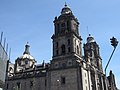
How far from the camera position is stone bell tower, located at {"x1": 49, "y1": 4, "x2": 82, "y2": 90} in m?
51.8

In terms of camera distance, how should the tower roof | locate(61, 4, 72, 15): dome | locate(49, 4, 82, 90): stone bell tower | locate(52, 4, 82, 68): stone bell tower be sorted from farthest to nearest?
the tower roof
locate(61, 4, 72, 15): dome
locate(52, 4, 82, 68): stone bell tower
locate(49, 4, 82, 90): stone bell tower

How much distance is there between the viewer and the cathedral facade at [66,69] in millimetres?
51875

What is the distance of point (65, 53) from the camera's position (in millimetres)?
55000

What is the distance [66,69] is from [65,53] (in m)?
4.43

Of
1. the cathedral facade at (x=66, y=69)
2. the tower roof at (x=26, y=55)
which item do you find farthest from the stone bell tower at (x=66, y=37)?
the tower roof at (x=26, y=55)

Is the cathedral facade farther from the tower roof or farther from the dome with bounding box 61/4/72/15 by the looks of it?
the tower roof

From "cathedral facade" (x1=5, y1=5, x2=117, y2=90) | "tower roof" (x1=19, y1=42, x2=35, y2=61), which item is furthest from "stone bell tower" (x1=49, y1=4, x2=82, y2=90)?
"tower roof" (x1=19, y1=42, x2=35, y2=61)

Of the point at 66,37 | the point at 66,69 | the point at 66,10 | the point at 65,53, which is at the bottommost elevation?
the point at 66,69

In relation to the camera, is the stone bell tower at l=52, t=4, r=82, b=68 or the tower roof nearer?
the stone bell tower at l=52, t=4, r=82, b=68

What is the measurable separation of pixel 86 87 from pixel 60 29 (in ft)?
58.7

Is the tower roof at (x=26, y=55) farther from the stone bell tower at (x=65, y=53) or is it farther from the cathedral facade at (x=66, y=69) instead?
the stone bell tower at (x=65, y=53)

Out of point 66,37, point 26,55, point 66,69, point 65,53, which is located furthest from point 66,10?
point 26,55

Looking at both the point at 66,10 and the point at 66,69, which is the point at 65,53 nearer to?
the point at 66,69

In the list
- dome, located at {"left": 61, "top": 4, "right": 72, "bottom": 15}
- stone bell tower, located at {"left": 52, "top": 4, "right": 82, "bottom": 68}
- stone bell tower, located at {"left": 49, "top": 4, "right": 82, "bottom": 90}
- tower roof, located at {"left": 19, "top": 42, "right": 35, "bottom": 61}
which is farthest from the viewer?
tower roof, located at {"left": 19, "top": 42, "right": 35, "bottom": 61}
